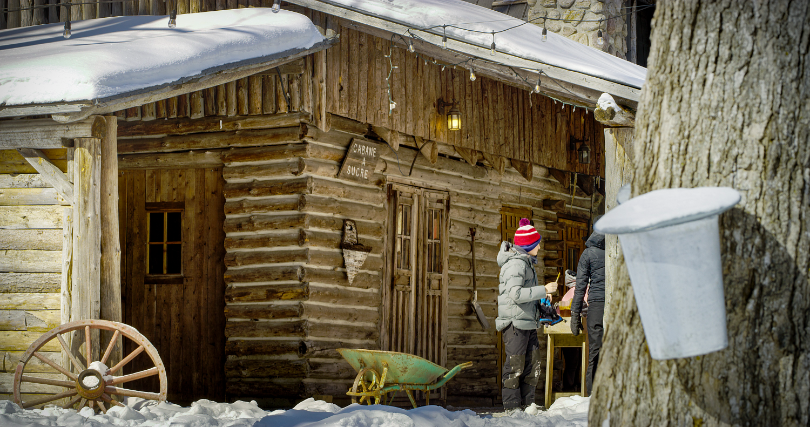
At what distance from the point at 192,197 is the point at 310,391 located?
9.14 ft

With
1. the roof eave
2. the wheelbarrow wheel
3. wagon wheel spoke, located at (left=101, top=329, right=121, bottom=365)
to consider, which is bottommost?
the wheelbarrow wheel

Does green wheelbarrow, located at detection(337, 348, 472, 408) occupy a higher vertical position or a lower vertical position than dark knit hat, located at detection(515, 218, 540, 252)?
lower

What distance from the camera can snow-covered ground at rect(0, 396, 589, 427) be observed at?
19.8ft

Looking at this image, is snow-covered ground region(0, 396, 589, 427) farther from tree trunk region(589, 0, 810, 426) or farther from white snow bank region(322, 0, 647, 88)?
white snow bank region(322, 0, 647, 88)

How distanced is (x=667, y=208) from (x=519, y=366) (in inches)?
219

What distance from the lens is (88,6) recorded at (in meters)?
10.7

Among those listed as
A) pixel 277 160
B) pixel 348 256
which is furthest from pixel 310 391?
pixel 277 160

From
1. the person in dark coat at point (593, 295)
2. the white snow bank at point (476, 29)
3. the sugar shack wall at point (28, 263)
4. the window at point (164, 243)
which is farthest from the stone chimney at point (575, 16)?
the sugar shack wall at point (28, 263)

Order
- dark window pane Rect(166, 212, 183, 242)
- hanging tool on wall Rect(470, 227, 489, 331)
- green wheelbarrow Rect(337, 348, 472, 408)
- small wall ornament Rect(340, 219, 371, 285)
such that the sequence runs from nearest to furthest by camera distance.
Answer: green wheelbarrow Rect(337, 348, 472, 408), small wall ornament Rect(340, 219, 371, 285), dark window pane Rect(166, 212, 183, 242), hanging tool on wall Rect(470, 227, 489, 331)

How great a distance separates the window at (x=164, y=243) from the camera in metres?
10.3

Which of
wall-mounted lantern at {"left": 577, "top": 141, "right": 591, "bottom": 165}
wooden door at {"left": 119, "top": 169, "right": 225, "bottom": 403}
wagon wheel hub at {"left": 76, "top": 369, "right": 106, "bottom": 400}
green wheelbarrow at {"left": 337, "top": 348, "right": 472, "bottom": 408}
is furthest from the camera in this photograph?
wall-mounted lantern at {"left": 577, "top": 141, "right": 591, "bottom": 165}

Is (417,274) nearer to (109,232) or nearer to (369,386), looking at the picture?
(369,386)

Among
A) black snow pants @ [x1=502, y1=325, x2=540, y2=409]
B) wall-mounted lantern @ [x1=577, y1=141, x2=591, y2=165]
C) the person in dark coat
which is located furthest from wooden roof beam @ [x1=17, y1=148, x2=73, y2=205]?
wall-mounted lantern @ [x1=577, y1=141, x2=591, y2=165]

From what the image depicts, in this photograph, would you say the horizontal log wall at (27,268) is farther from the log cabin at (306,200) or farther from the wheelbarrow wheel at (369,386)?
the wheelbarrow wheel at (369,386)
